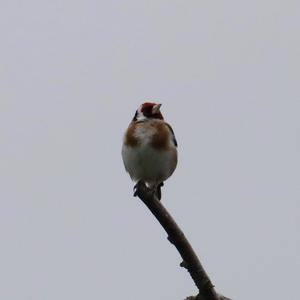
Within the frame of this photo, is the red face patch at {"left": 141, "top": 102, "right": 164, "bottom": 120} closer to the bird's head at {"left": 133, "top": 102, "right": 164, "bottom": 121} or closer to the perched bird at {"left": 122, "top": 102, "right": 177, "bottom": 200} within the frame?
the bird's head at {"left": 133, "top": 102, "right": 164, "bottom": 121}

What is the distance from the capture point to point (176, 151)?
7520 millimetres

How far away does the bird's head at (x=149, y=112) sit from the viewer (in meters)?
8.06

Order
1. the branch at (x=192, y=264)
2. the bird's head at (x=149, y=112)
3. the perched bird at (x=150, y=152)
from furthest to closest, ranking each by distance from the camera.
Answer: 1. the bird's head at (x=149, y=112)
2. the perched bird at (x=150, y=152)
3. the branch at (x=192, y=264)

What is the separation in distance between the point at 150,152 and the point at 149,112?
884 millimetres

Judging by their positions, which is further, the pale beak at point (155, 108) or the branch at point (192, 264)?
the pale beak at point (155, 108)

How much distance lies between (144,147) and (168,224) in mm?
3213

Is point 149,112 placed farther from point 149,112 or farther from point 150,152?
point 150,152

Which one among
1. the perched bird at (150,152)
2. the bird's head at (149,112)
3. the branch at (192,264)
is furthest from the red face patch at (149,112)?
the branch at (192,264)

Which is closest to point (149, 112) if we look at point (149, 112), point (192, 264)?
point (149, 112)

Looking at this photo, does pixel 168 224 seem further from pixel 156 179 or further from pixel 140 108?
pixel 140 108

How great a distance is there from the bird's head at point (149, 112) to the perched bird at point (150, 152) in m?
0.29

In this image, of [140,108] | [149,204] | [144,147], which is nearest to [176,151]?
[144,147]

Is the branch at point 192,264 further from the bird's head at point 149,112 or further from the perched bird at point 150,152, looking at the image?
the bird's head at point 149,112

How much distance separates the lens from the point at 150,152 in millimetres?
7340
